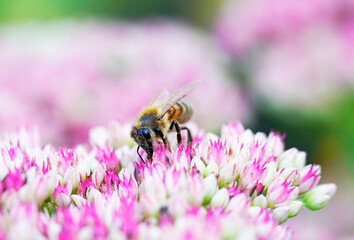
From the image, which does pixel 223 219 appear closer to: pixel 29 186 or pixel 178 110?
pixel 29 186

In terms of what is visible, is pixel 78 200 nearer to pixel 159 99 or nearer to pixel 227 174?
pixel 227 174

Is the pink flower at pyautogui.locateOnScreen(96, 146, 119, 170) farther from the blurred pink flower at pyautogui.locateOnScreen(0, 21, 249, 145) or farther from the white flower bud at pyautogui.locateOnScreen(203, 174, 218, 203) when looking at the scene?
Answer: the blurred pink flower at pyautogui.locateOnScreen(0, 21, 249, 145)

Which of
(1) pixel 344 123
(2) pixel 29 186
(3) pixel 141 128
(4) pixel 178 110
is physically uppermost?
(1) pixel 344 123

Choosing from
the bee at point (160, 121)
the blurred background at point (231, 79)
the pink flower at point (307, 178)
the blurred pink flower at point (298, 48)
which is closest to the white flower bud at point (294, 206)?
the pink flower at point (307, 178)

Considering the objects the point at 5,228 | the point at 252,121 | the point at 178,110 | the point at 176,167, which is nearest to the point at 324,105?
the point at 252,121

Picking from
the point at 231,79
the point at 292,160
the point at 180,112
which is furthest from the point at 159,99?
the point at 231,79

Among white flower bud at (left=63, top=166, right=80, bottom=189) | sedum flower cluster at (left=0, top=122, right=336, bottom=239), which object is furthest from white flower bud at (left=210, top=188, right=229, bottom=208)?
white flower bud at (left=63, top=166, right=80, bottom=189)
